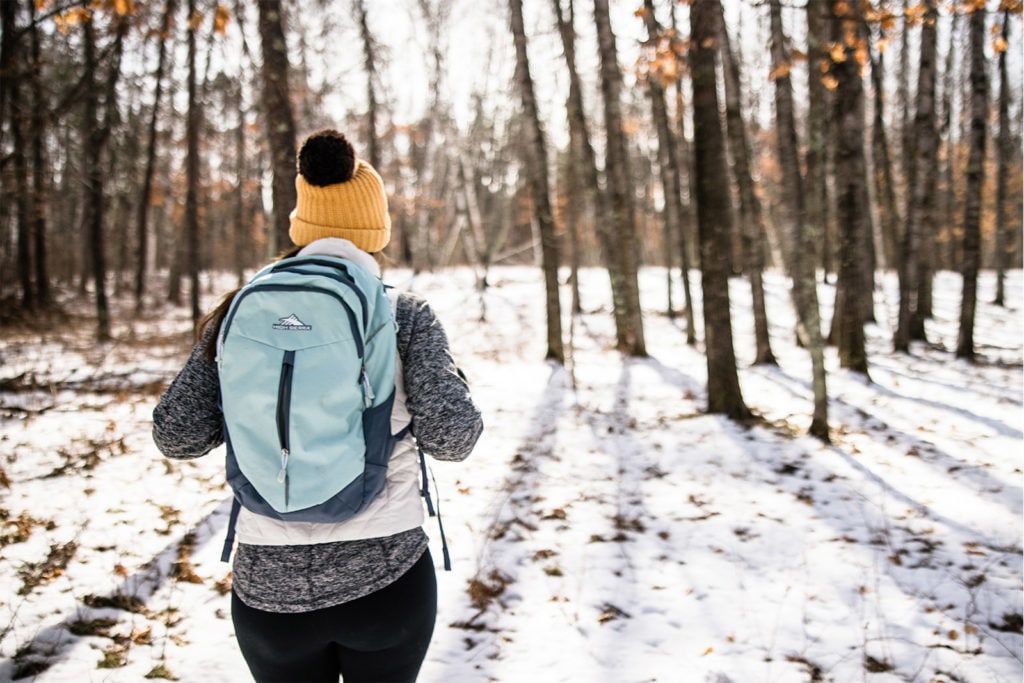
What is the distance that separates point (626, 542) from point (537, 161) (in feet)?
23.7

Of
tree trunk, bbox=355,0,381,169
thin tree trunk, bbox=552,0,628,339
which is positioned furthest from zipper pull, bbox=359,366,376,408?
tree trunk, bbox=355,0,381,169

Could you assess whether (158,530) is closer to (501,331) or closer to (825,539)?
(825,539)

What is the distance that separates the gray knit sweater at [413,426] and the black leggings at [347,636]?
0.10ft

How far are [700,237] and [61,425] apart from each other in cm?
715

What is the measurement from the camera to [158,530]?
425cm

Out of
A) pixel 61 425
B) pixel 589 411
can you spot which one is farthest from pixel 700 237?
pixel 61 425

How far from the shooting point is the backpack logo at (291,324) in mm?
1222

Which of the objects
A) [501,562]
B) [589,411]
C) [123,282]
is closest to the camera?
[501,562]

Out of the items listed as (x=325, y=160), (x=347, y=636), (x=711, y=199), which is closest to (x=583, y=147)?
(x=711, y=199)

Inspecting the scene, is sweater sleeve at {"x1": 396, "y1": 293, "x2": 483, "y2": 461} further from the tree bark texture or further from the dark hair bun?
the tree bark texture

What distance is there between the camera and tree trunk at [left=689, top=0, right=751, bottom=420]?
246 inches

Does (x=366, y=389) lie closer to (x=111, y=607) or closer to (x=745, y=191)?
(x=111, y=607)

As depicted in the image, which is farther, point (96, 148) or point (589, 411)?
point (96, 148)

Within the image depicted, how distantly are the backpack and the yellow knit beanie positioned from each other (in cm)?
26
